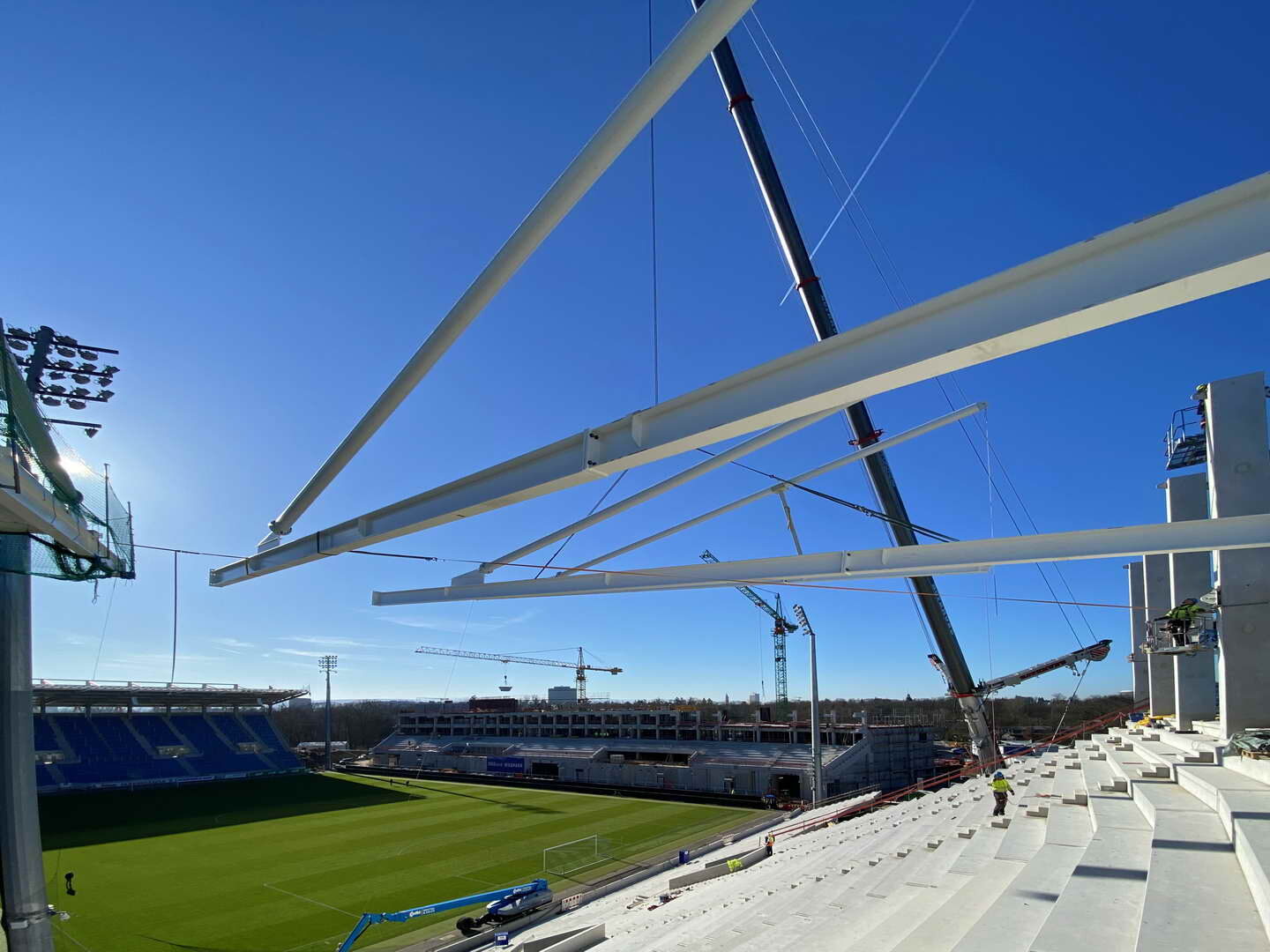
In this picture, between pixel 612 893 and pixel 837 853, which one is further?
pixel 612 893

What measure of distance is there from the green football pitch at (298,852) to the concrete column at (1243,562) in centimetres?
1926

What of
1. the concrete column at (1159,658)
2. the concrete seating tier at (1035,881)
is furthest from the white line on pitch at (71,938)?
the concrete column at (1159,658)

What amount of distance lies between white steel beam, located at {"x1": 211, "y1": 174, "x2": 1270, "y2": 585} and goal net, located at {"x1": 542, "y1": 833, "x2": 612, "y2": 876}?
2404 cm

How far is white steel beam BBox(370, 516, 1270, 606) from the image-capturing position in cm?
902

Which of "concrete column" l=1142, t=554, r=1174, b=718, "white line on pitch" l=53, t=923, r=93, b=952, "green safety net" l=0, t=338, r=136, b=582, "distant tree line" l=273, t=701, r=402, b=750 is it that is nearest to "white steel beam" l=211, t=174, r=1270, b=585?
"green safety net" l=0, t=338, r=136, b=582

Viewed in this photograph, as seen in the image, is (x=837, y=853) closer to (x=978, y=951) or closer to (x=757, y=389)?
(x=978, y=951)

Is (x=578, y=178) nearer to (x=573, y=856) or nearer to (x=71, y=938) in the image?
(x=71, y=938)

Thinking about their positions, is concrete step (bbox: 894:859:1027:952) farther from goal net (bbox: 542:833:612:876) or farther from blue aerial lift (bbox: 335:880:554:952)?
goal net (bbox: 542:833:612:876)

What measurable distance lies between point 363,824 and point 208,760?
80.3 ft

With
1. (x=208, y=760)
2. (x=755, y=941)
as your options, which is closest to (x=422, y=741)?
(x=208, y=760)

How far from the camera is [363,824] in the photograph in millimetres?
35312

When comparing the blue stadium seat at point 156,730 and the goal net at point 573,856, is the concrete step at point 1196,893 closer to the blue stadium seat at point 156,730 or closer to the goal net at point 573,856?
the goal net at point 573,856

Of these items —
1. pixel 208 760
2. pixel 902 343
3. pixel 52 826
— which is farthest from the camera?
pixel 208 760

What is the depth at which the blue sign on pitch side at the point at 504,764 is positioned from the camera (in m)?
58.8
